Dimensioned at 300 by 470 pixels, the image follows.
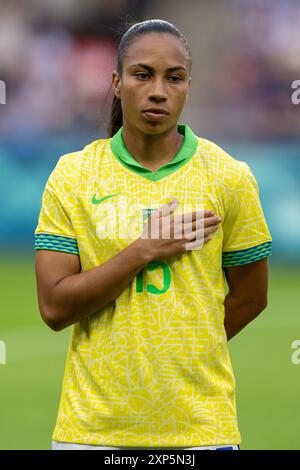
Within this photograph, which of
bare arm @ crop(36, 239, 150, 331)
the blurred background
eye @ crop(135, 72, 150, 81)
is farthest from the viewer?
the blurred background

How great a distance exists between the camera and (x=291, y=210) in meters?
11.0

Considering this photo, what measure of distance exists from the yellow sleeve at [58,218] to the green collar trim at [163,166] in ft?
0.51

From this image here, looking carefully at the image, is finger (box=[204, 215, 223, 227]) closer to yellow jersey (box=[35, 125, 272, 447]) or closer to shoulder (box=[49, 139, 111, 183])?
yellow jersey (box=[35, 125, 272, 447])

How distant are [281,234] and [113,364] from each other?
8474 millimetres

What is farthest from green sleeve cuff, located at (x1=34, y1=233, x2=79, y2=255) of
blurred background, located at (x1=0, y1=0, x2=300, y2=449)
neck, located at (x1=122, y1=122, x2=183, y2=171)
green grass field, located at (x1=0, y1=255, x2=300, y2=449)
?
blurred background, located at (x1=0, y1=0, x2=300, y2=449)

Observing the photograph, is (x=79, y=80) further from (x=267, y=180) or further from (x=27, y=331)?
(x=27, y=331)

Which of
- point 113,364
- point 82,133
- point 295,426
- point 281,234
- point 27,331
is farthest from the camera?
point 82,133

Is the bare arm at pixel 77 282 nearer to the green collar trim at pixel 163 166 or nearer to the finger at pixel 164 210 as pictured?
the finger at pixel 164 210

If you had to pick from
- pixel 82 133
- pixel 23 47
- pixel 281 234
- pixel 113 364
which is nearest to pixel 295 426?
pixel 113 364

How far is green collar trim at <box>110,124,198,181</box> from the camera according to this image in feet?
9.00

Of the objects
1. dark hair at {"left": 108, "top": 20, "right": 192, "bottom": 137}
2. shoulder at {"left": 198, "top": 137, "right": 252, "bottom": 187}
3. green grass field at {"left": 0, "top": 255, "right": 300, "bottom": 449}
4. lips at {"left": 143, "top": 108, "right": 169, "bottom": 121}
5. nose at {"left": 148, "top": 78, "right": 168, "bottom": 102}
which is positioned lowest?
green grass field at {"left": 0, "top": 255, "right": 300, "bottom": 449}

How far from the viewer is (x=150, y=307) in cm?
263

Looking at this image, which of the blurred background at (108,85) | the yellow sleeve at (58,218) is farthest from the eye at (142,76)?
the blurred background at (108,85)

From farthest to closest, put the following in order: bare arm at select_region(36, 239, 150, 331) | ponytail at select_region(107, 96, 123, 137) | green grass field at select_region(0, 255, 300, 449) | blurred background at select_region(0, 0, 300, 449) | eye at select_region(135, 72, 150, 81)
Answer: blurred background at select_region(0, 0, 300, 449), green grass field at select_region(0, 255, 300, 449), ponytail at select_region(107, 96, 123, 137), eye at select_region(135, 72, 150, 81), bare arm at select_region(36, 239, 150, 331)
